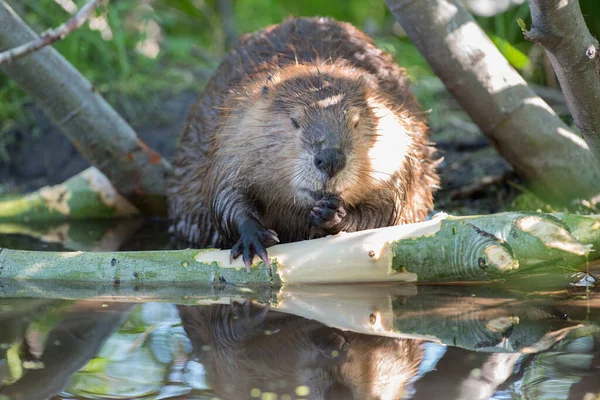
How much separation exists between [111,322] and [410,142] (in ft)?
4.16

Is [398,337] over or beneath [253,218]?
beneath

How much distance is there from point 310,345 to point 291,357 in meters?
0.11

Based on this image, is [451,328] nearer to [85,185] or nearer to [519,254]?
[519,254]

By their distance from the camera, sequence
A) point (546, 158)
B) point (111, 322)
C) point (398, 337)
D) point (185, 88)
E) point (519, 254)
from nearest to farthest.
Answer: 1. point (398, 337)
2. point (111, 322)
3. point (519, 254)
4. point (546, 158)
5. point (185, 88)

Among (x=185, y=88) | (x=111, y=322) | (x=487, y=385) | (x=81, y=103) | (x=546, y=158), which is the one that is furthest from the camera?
(x=185, y=88)

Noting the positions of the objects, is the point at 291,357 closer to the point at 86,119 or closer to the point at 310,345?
the point at 310,345

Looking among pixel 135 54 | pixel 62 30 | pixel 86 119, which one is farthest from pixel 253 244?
pixel 135 54

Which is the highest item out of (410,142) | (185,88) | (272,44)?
(185,88)

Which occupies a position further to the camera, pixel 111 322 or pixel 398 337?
pixel 111 322

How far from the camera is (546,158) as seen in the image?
358 centimetres

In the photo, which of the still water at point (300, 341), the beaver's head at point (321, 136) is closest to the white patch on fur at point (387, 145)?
the beaver's head at point (321, 136)

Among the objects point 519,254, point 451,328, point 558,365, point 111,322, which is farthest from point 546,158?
point 111,322

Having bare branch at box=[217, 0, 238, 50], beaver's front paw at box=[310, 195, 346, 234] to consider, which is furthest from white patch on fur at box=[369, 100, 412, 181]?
bare branch at box=[217, 0, 238, 50]

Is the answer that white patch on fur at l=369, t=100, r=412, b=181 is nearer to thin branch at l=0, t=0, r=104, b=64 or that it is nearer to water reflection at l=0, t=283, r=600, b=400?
water reflection at l=0, t=283, r=600, b=400
